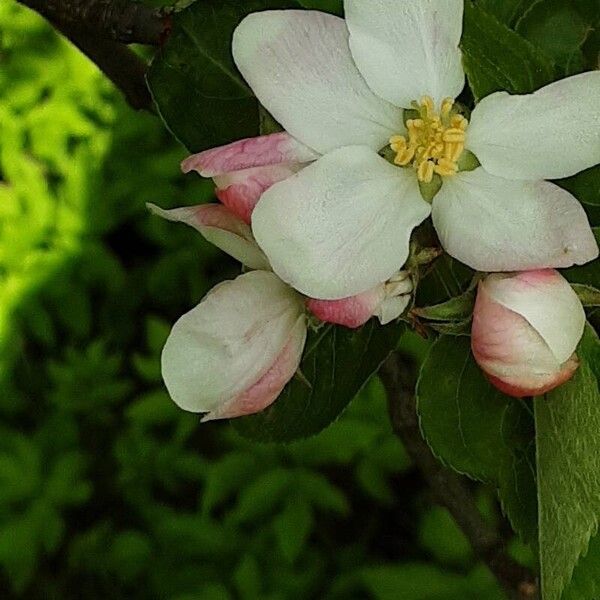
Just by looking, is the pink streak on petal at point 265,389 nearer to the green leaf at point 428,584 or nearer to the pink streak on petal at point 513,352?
the pink streak on petal at point 513,352

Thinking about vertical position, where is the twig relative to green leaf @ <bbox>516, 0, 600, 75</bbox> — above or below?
below

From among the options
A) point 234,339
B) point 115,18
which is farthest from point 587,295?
point 115,18

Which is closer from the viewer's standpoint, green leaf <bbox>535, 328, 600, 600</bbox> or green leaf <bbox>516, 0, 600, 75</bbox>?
green leaf <bbox>535, 328, 600, 600</bbox>

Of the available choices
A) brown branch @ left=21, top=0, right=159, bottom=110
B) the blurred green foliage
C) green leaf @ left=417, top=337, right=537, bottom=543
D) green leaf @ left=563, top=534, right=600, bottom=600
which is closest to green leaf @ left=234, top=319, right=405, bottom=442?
green leaf @ left=417, top=337, right=537, bottom=543

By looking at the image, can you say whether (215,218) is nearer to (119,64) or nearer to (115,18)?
(115,18)

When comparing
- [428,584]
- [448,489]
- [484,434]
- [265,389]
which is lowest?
[428,584]

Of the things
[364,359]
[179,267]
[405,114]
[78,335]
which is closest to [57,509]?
[78,335]

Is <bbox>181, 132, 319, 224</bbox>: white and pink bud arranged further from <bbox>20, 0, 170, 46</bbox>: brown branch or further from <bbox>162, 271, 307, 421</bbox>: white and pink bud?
<bbox>20, 0, 170, 46</bbox>: brown branch

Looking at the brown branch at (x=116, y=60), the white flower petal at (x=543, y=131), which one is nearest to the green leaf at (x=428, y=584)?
the brown branch at (x=116, y=60)
